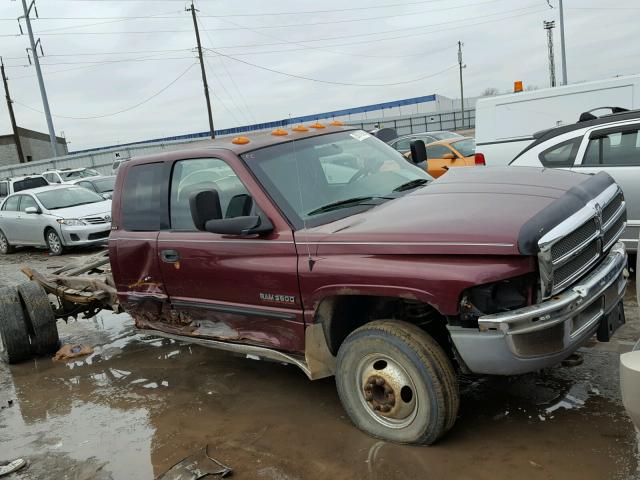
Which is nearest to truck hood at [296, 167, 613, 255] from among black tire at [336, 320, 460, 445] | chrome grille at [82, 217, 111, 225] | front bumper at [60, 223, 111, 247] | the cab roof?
black tire at [336, 320, 460, 445]

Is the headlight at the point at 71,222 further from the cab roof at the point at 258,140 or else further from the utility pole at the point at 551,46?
the utility pole at the point at 551,46

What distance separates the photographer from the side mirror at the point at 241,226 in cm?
383

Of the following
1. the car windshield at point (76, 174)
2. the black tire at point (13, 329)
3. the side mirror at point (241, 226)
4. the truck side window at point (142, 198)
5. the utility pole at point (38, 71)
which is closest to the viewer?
the side mirror at point (241, 226)

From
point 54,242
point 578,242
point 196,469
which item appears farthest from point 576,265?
point 54,242

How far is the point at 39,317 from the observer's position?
20.0 feet

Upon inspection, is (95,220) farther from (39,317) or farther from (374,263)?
(374,263)

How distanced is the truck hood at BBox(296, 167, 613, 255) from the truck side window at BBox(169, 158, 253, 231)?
2.26 feet

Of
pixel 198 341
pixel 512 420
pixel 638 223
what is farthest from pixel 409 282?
pixel 638 223

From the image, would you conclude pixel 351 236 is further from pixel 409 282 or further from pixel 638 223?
pixel 638 223

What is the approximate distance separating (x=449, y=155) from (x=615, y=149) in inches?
276

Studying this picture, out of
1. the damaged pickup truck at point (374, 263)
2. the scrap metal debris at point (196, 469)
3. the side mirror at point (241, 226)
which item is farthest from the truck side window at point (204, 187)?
the scrap metal debris at point (196, 469)

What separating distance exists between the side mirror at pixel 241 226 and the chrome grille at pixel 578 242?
5.76ft

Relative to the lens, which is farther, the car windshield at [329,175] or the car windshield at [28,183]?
the car windshield at [28,183]

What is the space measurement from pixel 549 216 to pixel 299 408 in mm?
2266
